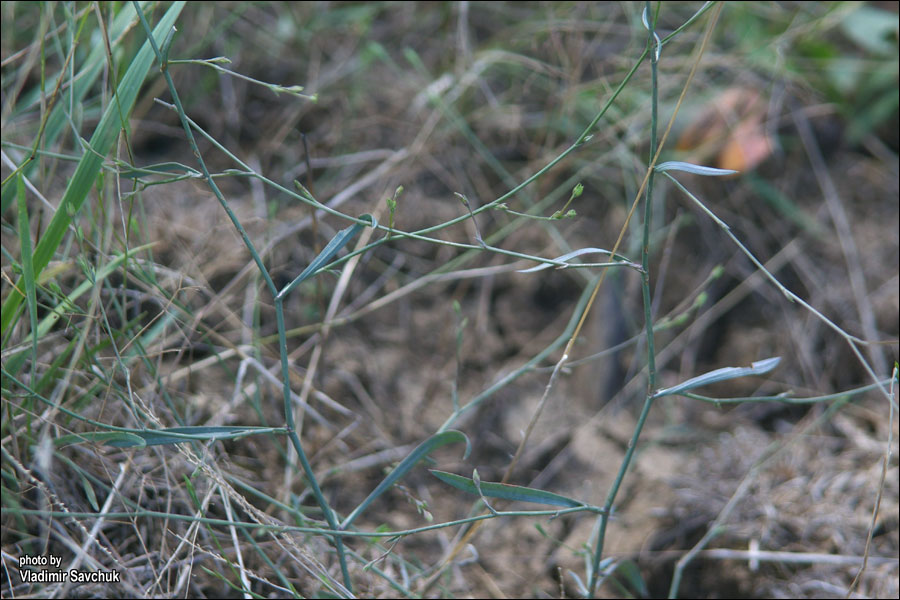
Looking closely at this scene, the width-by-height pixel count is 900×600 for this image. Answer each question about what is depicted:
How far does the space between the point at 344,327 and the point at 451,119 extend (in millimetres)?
616

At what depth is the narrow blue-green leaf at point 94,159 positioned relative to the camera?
1038 mm

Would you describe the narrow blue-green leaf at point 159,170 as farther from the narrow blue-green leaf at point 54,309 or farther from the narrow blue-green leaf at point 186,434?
the narrow blue-green leaf at point 186,434

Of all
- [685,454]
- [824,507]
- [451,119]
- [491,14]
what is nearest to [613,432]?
[685,454]

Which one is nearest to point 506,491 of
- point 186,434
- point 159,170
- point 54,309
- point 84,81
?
point 186,434

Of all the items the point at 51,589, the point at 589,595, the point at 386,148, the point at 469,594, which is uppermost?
the point at 386,148

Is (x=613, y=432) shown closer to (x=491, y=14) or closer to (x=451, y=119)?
(x=451, y=119)

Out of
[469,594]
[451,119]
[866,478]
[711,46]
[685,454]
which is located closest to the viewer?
[469,594]

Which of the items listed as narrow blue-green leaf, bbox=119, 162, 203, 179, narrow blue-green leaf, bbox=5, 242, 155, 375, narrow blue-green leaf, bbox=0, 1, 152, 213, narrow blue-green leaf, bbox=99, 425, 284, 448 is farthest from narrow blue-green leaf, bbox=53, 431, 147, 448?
narrow blue-green leaf, bbox=0, 1, 152, 213

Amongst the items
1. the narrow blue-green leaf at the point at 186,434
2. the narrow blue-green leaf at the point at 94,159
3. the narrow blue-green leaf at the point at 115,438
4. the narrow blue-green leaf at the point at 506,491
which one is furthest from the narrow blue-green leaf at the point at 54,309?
the narrow blue-green leaf at the point at 506,491

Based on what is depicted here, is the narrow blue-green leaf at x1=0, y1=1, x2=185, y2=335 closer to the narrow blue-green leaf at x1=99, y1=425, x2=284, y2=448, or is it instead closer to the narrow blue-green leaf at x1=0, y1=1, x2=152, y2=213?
the narrow blue-green leaf at x1=0, y1=1, x2=152, y2=213

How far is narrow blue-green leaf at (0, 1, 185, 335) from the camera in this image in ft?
3.41

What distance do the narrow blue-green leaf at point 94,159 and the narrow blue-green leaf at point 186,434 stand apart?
36 centimetres

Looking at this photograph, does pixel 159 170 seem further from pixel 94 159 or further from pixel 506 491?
pixel 506 491

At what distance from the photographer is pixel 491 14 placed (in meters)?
2.16
